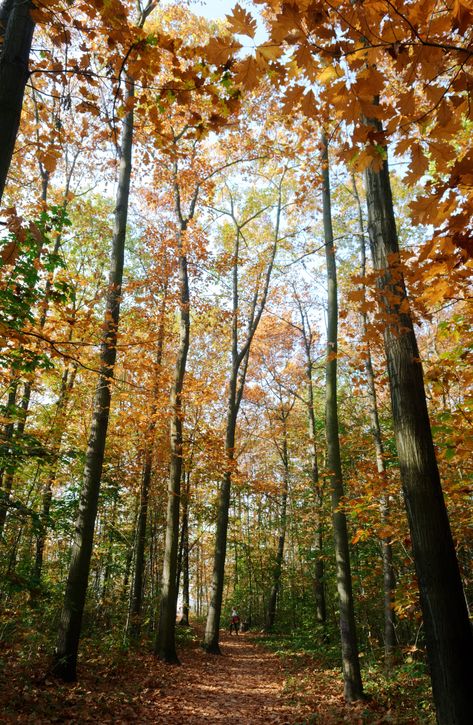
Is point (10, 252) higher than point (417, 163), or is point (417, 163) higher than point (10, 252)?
point (417, 163)

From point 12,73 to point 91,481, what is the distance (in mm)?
5807

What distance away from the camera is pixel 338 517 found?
682cm

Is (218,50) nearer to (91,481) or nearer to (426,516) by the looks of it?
(426,516)

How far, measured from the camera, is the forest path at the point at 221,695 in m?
5.91

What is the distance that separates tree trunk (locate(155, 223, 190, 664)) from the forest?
6 cm

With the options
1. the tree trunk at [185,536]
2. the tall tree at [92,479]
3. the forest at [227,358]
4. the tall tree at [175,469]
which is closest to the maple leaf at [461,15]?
the forest at [227,358]

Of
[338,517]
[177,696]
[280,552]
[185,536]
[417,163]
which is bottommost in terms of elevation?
[177,696]

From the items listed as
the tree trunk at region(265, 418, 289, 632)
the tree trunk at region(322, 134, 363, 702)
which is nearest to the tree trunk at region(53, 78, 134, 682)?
the tree trunk at region(322, 134, 363, 702)

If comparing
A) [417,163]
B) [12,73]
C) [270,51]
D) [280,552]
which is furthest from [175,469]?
[280,552]

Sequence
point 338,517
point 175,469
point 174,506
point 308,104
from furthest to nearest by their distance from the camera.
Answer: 1. point 175,469
2. point 174,506
3. point 338,517
4. point 308,104

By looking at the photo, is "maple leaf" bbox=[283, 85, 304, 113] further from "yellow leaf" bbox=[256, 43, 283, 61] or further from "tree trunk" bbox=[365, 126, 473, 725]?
"tree trunk" bbox=[365, 126, 473, 725]

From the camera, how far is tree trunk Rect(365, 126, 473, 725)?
2588 mm

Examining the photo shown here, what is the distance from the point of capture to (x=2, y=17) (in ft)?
8.71

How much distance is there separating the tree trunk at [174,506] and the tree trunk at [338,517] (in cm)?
369
